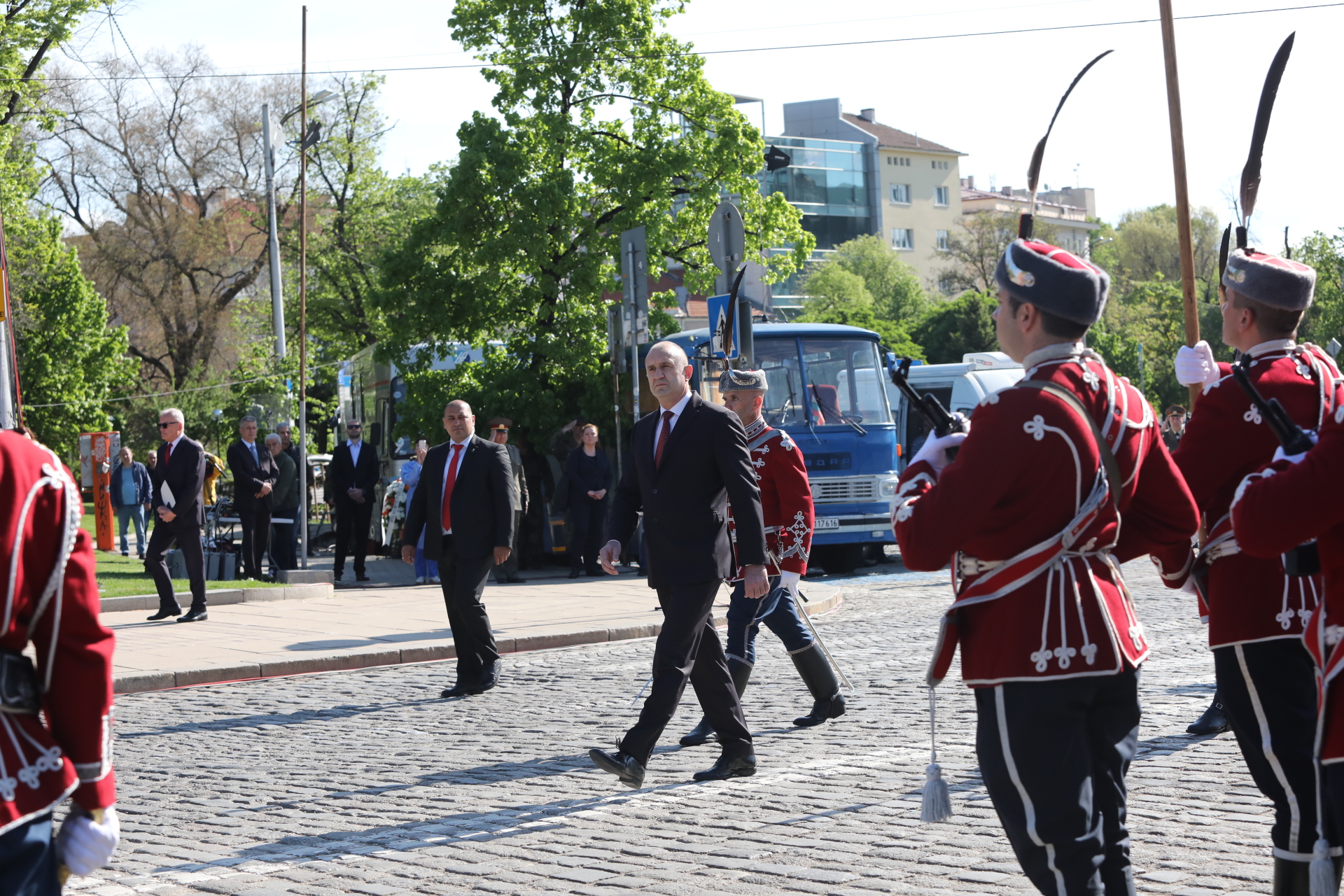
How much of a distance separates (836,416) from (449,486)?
9719 millimetres

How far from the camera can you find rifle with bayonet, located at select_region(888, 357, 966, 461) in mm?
3824

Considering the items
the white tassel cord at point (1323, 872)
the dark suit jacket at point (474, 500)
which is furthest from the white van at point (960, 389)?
the white tassel cord at point (1323, 872)

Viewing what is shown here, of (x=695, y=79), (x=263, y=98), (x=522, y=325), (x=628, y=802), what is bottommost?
(x=628, y=802)

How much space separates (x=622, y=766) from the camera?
6.50 meters

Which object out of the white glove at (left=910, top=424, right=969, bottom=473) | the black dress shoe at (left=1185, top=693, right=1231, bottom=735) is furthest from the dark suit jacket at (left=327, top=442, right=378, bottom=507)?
the white glove at (left=910, top=424, right=969, bottom=473)

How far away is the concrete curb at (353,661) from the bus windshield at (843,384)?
234 inches

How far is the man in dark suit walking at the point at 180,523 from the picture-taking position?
14375mm

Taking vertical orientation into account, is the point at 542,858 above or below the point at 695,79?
below

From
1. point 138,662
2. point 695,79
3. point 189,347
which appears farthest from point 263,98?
point 138,662

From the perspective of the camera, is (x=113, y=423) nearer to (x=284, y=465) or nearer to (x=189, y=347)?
(x=189, y=347)

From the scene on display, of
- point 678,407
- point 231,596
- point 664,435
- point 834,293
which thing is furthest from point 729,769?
point 834,293

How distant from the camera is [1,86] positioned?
2988 centimetres

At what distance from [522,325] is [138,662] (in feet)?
38.6

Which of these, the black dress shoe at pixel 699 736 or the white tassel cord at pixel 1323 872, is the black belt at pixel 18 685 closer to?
the white tassel cord at pixel 1323 872
